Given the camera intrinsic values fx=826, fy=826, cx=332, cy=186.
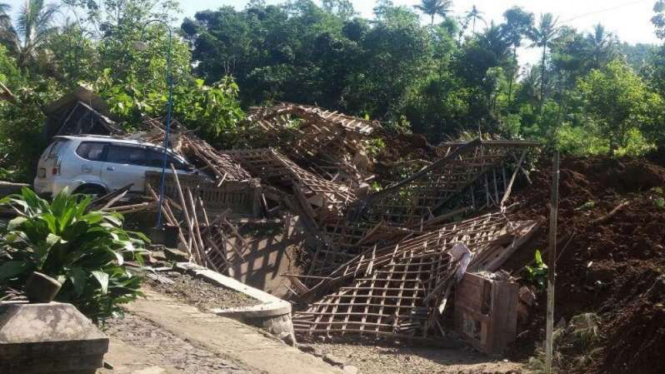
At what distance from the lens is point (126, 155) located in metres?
16.9

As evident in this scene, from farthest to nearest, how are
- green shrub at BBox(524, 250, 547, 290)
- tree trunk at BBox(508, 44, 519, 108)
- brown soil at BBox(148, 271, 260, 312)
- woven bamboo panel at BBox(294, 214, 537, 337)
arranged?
tree trunk at BBox(508, 44, 519, 108) → woven bamboo panel at BBox(294, 214, 537, 337) → green shrub at BBox(524, 250, 547, 290) → brown soil at BBox(148, 271, 260, 312)

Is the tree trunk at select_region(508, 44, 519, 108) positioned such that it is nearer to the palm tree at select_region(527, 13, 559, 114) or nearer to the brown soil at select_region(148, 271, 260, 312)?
the palm tree at select_region(527, 13, 559, 114)

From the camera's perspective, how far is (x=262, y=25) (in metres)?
45.2

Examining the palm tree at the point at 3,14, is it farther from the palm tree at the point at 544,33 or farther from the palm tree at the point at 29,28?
the palm tree at the point at 544,33

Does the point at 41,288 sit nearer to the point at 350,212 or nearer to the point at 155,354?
the point at 155,354

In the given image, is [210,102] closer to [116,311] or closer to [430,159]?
[430,159]

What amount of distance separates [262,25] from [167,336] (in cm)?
3876

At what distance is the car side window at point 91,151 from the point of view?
1652 centimetres

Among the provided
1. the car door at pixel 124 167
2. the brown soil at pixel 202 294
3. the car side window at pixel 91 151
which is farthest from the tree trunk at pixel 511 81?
the brown soil at pixel 202 294

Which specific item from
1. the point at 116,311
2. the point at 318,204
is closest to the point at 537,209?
the point at 318,204

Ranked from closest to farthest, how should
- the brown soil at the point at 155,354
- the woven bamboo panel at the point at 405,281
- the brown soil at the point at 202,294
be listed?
1. the brown soil at the point at 155,354
2. the brown soil at the point at 202,294
3. the woven bamboo panel at the point at 405,281

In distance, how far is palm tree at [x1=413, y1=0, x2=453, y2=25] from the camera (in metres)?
49.8

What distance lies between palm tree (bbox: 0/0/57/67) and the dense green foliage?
0.23 ft

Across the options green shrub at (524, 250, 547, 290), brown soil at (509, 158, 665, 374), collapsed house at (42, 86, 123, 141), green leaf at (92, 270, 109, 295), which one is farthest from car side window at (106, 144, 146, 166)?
green leaf at (92, 270, 109, 295)
